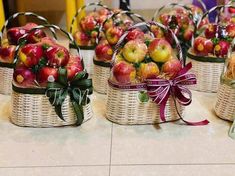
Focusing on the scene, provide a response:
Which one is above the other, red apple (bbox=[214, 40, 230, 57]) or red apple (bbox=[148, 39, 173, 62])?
red apple (bbox=[148, 39, 173, 62])

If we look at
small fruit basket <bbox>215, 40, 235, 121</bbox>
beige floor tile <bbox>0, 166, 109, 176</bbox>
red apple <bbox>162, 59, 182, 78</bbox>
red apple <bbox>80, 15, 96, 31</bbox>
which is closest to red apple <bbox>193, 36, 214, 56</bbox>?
small fruit basket <bbox>215, 40, 235, 121</bbox>

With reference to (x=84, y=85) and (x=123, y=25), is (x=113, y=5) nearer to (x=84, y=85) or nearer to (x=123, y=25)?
(x=123, y=25)

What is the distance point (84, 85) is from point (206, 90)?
1.73ft

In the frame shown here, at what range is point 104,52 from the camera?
1352mm

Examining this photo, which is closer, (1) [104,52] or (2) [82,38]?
(1) [104,52]

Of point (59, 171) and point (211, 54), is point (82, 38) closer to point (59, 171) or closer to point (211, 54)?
point (211, 54)

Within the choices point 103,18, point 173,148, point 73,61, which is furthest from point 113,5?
point 173,148

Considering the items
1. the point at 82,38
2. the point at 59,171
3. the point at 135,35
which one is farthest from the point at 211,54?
the point at 59,171

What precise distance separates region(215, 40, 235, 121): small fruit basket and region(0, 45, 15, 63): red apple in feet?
2.34

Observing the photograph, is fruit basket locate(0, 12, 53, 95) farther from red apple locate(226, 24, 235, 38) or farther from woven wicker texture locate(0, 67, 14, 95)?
red apple locate(226, 24, 235, 38)

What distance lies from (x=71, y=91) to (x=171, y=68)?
29 centimetres

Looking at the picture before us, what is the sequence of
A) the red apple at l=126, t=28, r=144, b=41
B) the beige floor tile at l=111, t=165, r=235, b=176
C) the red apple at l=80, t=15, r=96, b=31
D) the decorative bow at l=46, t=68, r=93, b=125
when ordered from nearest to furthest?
the beige floor tile at l=111, t=165, r=235, b=176 → the decorative bow at l=46, t=68, r=93, b=125 → the red apple at l=126, t=28, r=144, b=41 → the red apple at l=80, t=15, r=96, b=31

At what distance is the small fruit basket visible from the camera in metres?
1.11

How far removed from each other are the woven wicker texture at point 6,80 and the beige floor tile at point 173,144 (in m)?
0.48
